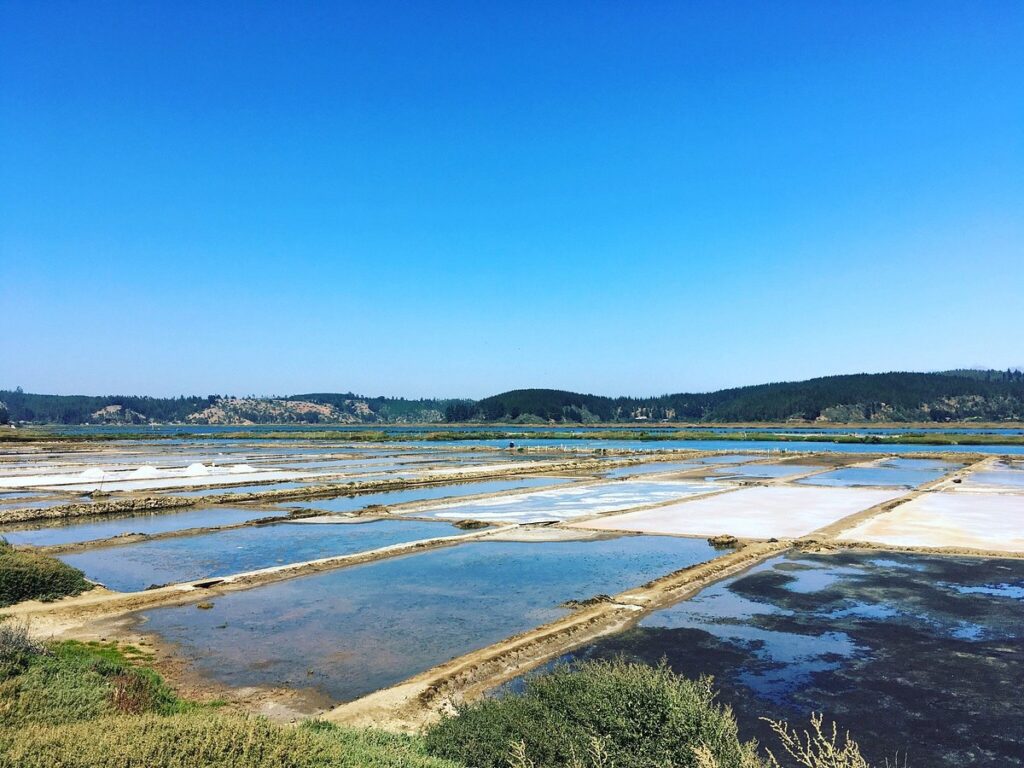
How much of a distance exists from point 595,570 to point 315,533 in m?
11.6

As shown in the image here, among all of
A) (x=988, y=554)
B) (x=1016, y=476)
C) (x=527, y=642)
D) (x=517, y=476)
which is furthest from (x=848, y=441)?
(x=527, y=642)

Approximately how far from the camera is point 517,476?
4878 cm

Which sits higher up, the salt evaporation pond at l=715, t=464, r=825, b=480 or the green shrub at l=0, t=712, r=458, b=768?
the green shrub at l=0, t=712, r=458, b=768

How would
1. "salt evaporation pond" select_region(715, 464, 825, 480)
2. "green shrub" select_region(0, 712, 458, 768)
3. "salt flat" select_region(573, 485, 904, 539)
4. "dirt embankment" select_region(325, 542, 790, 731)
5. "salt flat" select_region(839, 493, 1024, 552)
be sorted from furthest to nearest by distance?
"salt evaporation pond" select_region(715, 464, 825, 480)
"salt flat" select_region(573, 485, 904, 539)
"salt flat" select_region(839, 493, 1024, 552)
"dirt embankment" select_region(325, 542, 790, 731)
"green shrub" select_region(0, 712, 458, 768)

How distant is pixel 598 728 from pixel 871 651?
24.1 ft

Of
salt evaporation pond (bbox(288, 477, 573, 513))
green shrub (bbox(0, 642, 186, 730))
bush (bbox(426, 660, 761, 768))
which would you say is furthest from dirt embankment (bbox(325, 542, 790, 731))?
salt evaporation pond (bbox(288, 477, 573, 513))

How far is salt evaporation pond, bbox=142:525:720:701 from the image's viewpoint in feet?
38.2

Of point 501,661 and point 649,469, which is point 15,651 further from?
point 649,469

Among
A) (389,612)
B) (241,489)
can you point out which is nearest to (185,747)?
(389,612)

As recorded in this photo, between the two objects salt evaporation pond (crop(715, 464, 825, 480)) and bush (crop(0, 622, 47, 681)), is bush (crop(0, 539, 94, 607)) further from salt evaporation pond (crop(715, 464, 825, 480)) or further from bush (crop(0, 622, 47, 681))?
salt evaporation pond (crop(715, 464, 825, 480))

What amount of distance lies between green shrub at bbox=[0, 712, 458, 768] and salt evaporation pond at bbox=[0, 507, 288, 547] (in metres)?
21.2

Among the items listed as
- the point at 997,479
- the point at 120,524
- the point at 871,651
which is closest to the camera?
the point at 871,651

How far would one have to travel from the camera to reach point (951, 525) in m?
25.1

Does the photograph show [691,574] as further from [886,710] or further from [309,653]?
[309,653]
